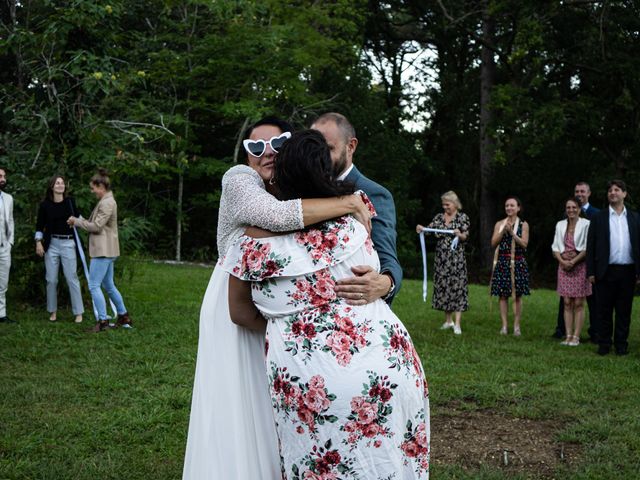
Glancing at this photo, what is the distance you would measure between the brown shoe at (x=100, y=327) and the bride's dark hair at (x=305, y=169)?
23.6 ft

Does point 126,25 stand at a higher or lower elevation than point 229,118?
higher

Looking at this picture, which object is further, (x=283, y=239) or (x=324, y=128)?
(x=324, y=128)

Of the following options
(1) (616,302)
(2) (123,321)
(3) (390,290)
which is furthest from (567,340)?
(3) (390,290)

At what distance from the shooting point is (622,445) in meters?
5.20

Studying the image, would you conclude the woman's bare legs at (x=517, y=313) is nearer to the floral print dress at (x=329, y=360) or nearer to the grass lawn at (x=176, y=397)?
the grass lawn at (x=176, y=397)

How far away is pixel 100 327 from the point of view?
9.41 metres

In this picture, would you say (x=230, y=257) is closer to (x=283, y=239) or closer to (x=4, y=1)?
(x=283, y=239)

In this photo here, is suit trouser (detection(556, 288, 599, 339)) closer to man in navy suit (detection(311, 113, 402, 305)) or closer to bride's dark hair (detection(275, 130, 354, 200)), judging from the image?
man in navy suit (detection(311, 113, 402, 305))

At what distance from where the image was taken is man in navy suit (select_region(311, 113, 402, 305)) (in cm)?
279

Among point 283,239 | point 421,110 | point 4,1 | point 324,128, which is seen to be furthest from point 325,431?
point 421,110

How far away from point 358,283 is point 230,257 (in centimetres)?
54

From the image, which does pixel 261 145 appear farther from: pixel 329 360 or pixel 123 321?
pixel 123 321

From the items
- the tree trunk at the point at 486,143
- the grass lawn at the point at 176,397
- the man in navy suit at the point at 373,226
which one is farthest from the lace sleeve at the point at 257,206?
the tree trunk at the point at 486,143

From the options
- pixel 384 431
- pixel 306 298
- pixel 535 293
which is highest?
pixel 306 298
